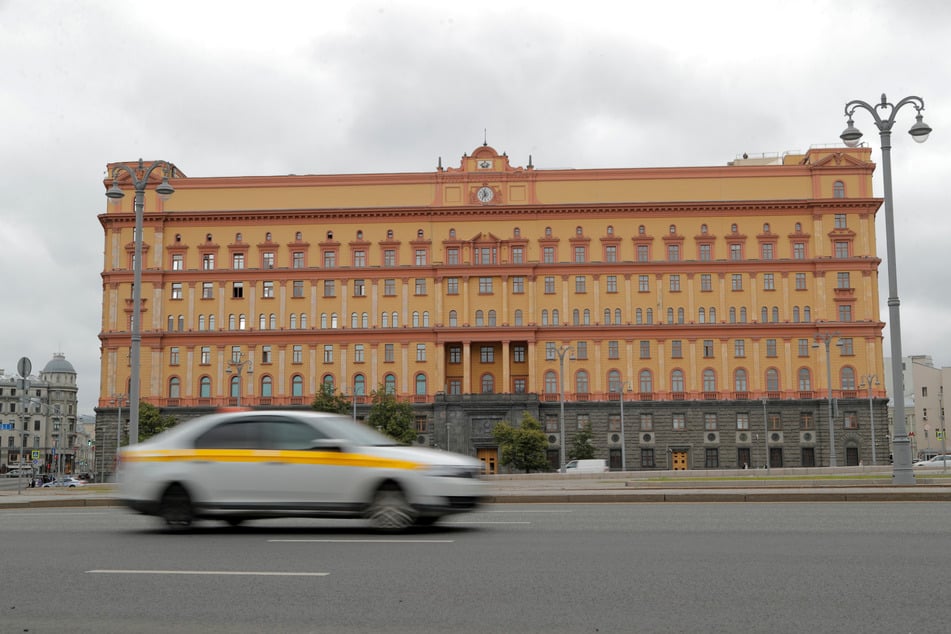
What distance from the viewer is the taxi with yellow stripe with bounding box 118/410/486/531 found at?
43.6 ft

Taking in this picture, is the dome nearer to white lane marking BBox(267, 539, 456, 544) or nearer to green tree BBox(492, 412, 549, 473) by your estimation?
green tree BBox(492, 412, 549, 473)

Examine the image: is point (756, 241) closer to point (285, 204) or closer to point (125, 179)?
point (285, 204)

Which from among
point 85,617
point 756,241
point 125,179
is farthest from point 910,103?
point 125,179

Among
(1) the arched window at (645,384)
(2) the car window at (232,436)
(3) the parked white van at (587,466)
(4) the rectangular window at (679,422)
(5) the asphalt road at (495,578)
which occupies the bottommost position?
(3) the parked white van at (587,466)

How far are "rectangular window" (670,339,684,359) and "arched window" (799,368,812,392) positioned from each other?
32.1 ft

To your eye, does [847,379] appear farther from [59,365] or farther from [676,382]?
[59,365]

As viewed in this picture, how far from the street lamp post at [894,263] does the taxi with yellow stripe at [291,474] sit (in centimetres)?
1664

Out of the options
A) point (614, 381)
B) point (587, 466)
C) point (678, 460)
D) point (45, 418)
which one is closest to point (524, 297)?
point (614, 381)

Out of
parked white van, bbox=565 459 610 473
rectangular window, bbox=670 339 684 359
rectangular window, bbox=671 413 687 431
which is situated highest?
rectangular window, bbox=670 339 684 359

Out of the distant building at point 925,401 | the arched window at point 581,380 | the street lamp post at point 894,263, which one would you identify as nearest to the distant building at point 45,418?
the arched window at point 581,380

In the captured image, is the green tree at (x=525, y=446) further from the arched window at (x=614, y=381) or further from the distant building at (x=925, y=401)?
the distant building at (x=925, y=401)

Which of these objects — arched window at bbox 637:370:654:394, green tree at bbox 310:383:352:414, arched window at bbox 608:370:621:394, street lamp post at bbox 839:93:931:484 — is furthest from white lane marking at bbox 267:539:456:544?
arched window at bbox 637:370:654:394

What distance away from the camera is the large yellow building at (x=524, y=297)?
83.9 m

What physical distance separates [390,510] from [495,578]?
14.3ft
